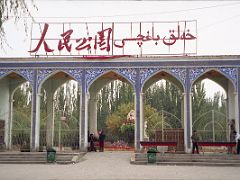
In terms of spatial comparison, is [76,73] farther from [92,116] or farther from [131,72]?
[92,116]

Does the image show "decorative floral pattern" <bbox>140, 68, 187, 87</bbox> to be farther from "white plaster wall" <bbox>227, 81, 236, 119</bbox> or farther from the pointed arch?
"white plaster wall" <bbox>227, 81, 236, 119</bbox>

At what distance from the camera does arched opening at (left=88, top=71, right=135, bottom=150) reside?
2498 cm

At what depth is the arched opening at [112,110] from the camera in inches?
984

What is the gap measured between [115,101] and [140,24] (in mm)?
19504

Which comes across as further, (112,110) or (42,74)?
(112,110)

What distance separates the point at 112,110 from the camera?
4128 centimetres

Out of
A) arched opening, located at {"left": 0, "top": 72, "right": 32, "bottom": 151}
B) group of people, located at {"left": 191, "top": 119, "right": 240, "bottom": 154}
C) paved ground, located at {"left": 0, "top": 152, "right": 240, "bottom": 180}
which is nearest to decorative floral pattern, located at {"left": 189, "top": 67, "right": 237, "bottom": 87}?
group of people, located at {"left": 191, "top": 119, "right": 240, "bottom": 154}

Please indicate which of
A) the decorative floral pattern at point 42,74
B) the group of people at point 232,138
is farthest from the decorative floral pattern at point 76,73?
the group of people at point 232,138

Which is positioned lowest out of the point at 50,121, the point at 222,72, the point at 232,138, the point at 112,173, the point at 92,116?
the point at 112,173

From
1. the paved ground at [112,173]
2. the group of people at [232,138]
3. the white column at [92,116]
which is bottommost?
the paved ground at [112,173]

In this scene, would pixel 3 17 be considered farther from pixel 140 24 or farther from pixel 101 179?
pixel 140 24

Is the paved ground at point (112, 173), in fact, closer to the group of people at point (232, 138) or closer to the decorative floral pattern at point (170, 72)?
the group of people at point (232, 138)

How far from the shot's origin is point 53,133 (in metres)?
24.5

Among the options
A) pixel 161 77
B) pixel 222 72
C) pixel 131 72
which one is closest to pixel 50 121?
pixel 131 72
